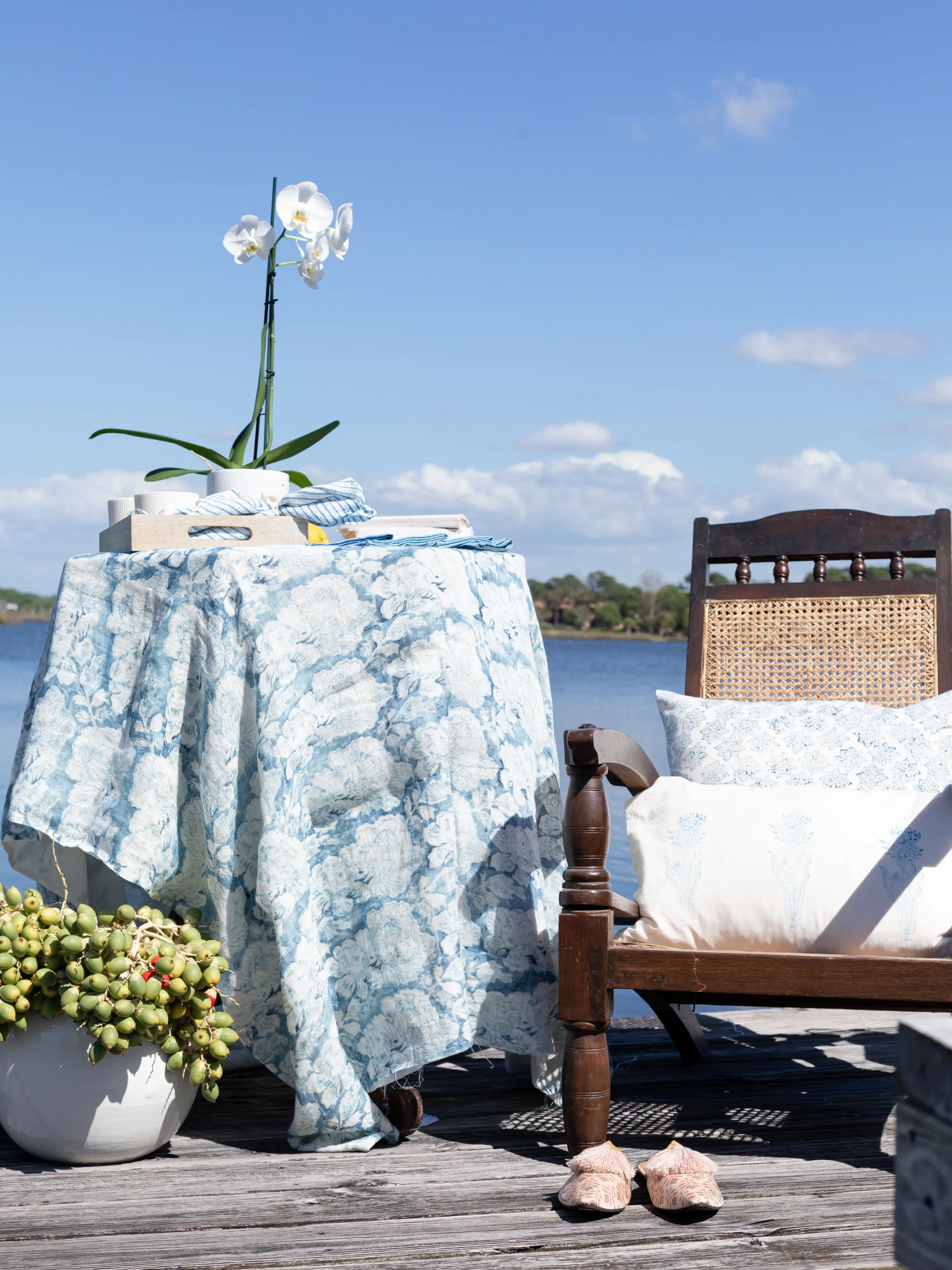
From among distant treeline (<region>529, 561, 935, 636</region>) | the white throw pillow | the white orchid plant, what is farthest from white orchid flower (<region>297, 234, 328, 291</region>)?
distant treeline (<region>529, 561, 935, 636</region>)

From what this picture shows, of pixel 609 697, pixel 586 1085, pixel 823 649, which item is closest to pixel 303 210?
pixel 823 649

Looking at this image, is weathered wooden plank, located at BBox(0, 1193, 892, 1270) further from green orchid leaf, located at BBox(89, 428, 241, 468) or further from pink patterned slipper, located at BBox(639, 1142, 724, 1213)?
green orchid leaf, located at BBox(89, 428, 241, 468)

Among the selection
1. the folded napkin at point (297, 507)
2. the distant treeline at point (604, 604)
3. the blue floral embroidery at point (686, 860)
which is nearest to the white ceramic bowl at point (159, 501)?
the folded napkin at point (297, 507)

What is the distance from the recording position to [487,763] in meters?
1.81

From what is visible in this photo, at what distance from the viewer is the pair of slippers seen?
1531mm

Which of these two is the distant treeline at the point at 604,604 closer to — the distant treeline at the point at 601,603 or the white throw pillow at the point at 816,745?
the distant treeline at the point at 601,603

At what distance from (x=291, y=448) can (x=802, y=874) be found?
130 cm

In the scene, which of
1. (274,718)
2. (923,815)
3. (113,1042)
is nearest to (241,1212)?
(113,1042)

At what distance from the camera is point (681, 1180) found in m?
1.55

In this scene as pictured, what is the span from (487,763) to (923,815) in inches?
25.3

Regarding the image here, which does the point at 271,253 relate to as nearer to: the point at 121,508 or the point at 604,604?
the point at 121,508

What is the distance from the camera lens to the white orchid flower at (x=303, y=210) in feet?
7.57

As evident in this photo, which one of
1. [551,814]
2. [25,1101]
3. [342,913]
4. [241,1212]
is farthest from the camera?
[551,814]

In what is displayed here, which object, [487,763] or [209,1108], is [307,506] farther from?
[209,1108]
